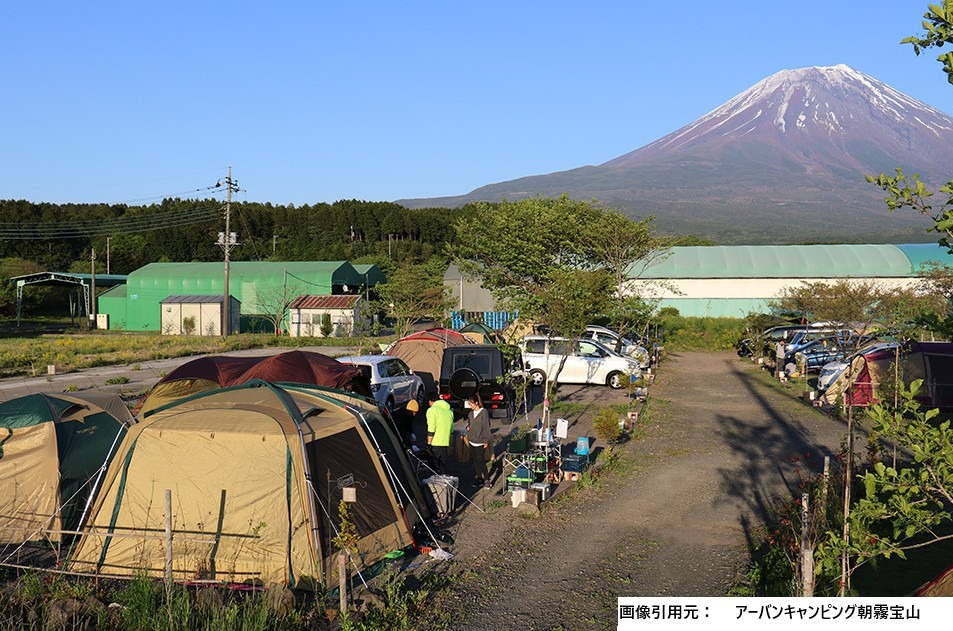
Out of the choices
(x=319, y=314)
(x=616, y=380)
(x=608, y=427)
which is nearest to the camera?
(x=608, y=427)

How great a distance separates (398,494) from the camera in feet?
29.8

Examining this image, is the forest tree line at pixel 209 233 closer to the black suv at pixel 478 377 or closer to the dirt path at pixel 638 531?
the black suv at pixel 478 377

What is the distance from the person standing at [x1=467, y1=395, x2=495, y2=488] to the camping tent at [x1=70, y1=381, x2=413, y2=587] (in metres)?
3.25

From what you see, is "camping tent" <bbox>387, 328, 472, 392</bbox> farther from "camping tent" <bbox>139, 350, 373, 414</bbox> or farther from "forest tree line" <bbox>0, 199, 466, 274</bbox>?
"forest tree line" <bbox>0, 199, 466, 274</bbox>

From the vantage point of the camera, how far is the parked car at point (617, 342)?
2464 centimetres

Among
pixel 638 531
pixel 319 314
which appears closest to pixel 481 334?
pixel 638 531

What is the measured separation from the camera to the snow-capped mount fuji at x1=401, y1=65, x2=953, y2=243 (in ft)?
502

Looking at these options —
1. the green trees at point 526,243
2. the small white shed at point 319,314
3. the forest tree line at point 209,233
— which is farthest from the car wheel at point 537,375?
the forest tree line at point 209,233

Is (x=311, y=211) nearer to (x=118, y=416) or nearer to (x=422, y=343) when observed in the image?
(x=422, y=343)

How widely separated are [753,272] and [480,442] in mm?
41096

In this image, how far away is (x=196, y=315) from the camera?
4641cm

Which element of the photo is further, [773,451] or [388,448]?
[773,451]

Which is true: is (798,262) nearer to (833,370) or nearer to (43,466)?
(833,370)

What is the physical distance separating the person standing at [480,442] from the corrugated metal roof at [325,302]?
34285 millimetres
